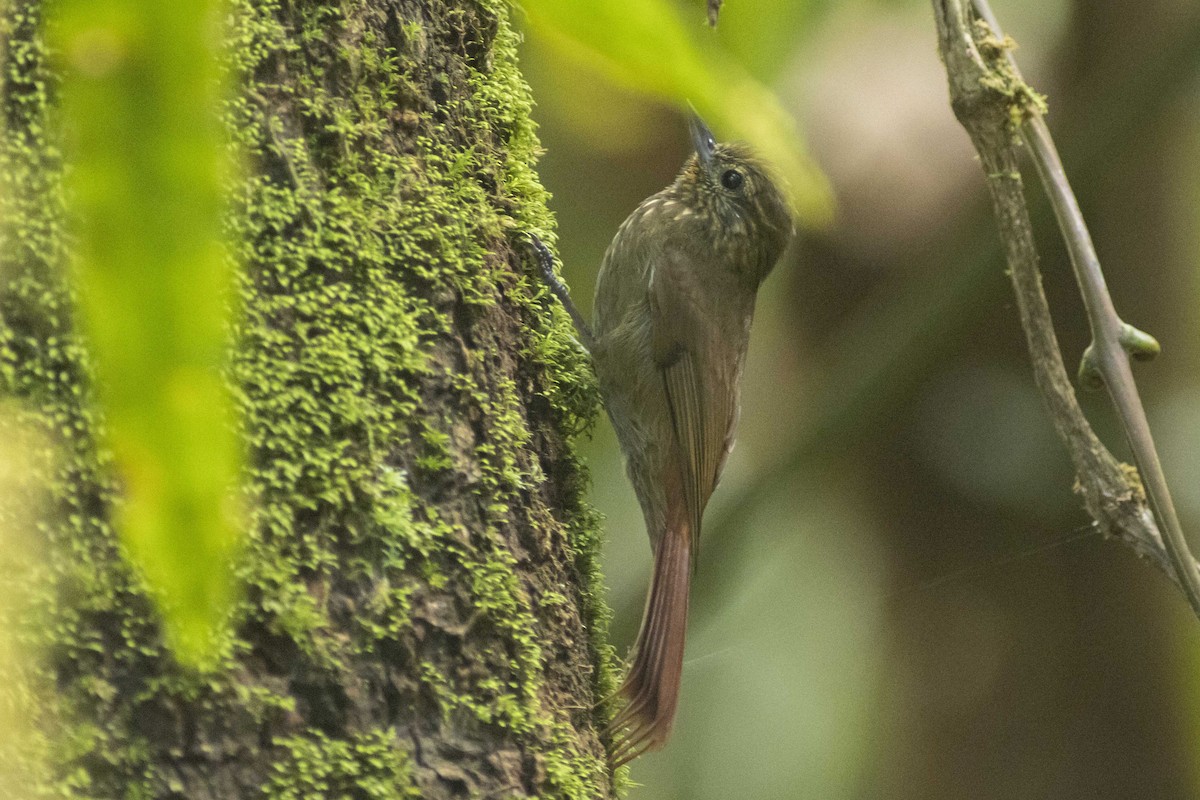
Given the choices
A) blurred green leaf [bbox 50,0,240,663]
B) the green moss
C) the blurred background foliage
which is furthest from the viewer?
the blurred background foliage

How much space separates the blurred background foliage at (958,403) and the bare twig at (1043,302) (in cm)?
132

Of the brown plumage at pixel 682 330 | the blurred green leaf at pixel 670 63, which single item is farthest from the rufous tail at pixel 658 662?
the blurred green leaf at pixel 670 63

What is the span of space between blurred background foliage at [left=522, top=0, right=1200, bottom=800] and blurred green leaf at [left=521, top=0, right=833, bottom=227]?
2861 mm

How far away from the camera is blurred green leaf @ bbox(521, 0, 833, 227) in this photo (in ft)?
2.02

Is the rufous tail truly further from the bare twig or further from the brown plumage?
the bare twig

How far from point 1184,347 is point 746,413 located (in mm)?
1983

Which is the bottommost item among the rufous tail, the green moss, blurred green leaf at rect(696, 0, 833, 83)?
the green moss

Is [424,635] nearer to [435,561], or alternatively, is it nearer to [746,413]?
[435,561]

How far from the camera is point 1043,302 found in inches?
92.7

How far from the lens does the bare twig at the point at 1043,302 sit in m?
2.06

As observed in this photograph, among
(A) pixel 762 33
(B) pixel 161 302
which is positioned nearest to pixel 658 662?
(A) pixel 762 33

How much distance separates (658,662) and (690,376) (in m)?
0.99

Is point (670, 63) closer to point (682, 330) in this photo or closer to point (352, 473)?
point (352, 473)

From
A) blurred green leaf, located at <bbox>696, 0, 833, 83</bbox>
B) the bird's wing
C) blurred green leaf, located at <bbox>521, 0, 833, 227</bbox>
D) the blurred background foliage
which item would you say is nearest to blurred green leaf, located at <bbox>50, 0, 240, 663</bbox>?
blurred green leaf, located at <bbox>521, 0, 833, 227</bbox>
